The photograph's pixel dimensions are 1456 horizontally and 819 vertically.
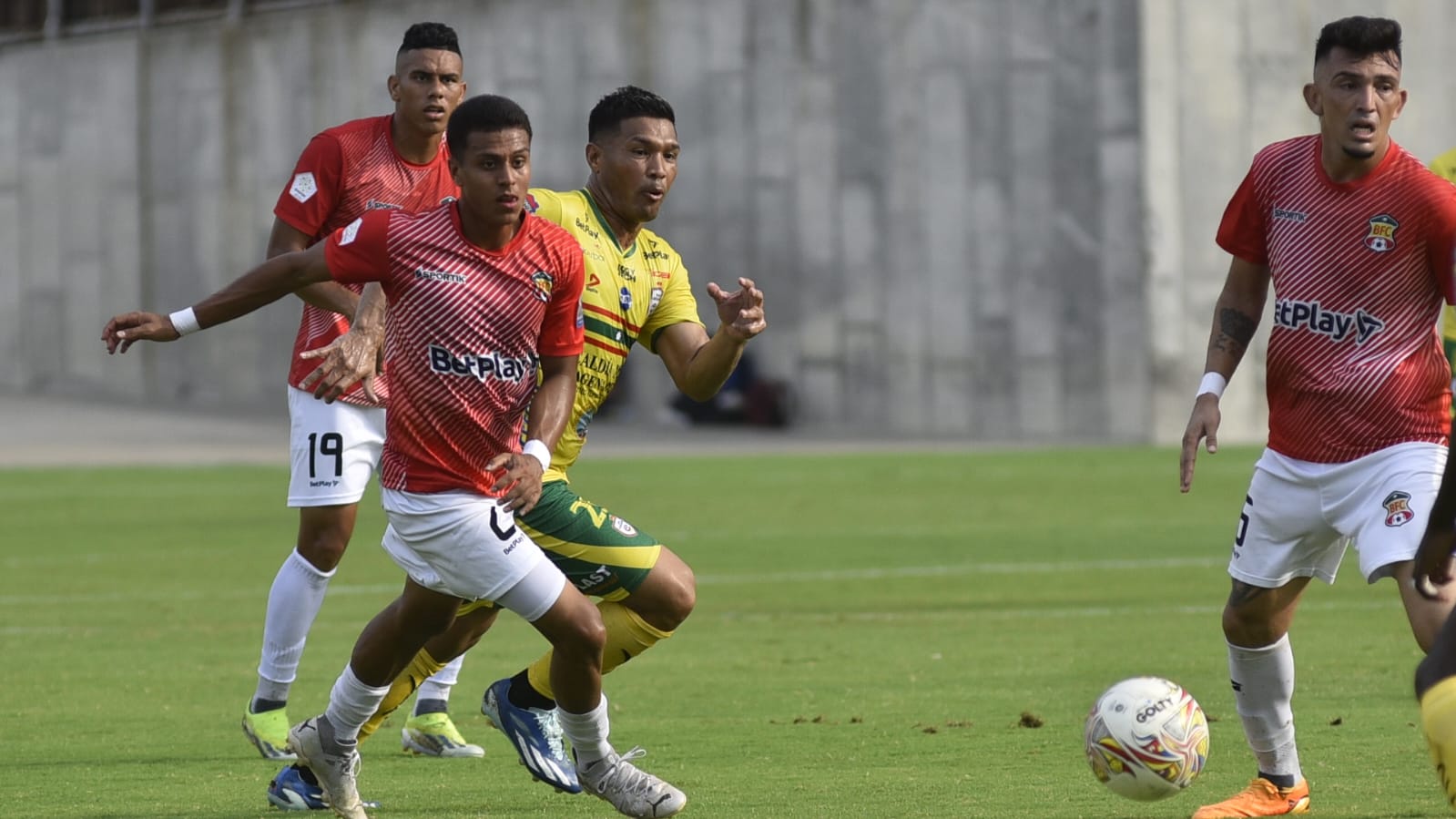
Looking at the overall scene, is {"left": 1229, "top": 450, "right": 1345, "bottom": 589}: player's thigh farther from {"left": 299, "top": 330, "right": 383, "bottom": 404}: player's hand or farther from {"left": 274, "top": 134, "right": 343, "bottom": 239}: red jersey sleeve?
{"left": 274, "top": 134, "right": 343, "bottom": 239}: red jersey sleeve

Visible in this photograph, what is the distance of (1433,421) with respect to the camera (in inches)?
260

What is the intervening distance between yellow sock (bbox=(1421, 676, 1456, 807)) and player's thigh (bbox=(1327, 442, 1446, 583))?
186 centimetres

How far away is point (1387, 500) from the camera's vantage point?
6438mm

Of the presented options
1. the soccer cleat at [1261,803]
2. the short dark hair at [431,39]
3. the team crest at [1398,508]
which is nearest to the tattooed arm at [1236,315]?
the team crest at [1398,508]

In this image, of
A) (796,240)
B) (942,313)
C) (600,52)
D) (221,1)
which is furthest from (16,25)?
(942,313)

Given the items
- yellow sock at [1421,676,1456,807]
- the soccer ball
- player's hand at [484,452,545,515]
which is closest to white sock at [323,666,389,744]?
player's hand at [484,452,545,515]

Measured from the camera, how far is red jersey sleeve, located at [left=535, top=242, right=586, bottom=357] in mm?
6559

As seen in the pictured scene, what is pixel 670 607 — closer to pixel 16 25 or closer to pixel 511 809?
pixel 511 809

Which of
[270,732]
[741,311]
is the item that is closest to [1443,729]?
[741,311]

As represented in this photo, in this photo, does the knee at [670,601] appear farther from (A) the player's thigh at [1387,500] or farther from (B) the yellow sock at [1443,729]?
(B) the yellow sock at [1443,729]

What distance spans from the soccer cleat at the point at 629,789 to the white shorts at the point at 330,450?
2147mm

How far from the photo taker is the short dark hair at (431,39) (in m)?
8.36

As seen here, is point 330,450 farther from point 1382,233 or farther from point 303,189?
point 1382,233

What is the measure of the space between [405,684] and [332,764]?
88 centimetres
